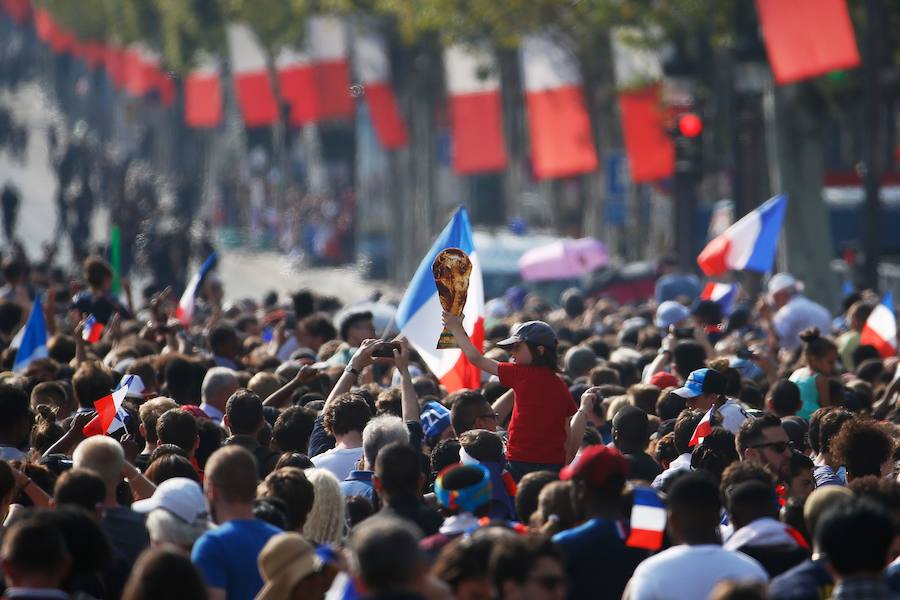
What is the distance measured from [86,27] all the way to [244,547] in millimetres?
78136

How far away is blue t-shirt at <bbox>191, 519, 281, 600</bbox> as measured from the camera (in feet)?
23.0

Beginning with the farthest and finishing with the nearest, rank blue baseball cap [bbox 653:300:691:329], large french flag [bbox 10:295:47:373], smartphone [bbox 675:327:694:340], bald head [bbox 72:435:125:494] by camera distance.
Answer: blue baseball cap [bbox 653:300:691:329] < large french flag [bbox 10:295:47:373] < smartphone [bbox 675:327:694:340] < bald head [bbox 72:435:125:494]

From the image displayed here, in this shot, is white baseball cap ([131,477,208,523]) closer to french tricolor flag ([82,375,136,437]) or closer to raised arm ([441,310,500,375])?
french tricolor flag ([82,375,136,437])

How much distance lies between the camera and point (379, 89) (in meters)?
41.8

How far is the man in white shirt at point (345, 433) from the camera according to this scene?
9.38 metres

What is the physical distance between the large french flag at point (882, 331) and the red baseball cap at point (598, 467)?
8170 mm

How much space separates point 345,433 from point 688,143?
49.7 ft

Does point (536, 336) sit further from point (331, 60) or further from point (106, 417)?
point (331, 60)

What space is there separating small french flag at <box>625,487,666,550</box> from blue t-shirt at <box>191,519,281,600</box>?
4.17ft

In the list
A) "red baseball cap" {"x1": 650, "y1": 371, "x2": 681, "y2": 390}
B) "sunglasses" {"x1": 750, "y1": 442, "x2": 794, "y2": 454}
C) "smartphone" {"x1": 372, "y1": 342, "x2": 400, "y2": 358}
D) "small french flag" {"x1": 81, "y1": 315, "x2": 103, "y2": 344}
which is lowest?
"red baseball cap" {"x1": 650, "y1": 371, "x2": 681, "y2": 390}

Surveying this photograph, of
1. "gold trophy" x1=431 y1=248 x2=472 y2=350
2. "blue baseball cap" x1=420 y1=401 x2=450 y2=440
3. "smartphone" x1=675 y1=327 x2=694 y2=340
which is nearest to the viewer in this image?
"blue baseball cap" x1=420 y1=401 x2=450 y2=440

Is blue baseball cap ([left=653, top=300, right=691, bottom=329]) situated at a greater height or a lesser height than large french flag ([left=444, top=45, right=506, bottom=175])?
lesser

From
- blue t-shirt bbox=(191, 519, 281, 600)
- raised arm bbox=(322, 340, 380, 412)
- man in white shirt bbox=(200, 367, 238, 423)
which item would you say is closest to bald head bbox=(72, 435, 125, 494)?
blue t-shirt bbox=(191, 519, 281, 600)

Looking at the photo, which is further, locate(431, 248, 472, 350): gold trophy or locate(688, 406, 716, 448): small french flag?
locate(431, 248, 472, 350): gold trophy
